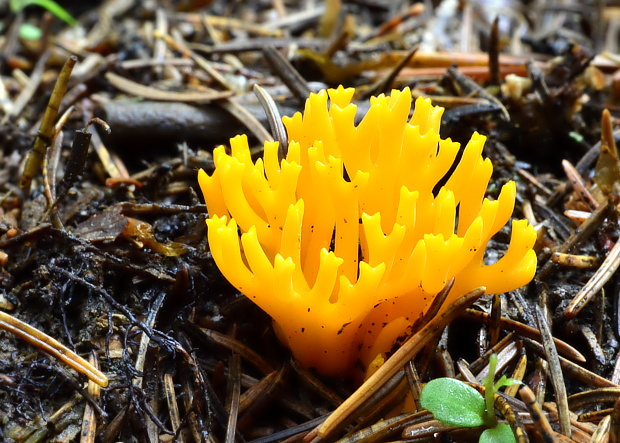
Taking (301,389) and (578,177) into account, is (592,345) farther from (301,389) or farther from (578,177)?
(301,389)

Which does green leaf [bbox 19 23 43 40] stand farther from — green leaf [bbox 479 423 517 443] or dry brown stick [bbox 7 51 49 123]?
green leaf [bbox 479 423 517 443]

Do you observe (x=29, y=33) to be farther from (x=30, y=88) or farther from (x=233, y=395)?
(x=233, y=395)

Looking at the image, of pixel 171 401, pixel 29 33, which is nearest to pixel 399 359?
pixel 171 401

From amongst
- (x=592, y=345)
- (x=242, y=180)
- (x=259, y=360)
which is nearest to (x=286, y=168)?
(x=242, y=180)

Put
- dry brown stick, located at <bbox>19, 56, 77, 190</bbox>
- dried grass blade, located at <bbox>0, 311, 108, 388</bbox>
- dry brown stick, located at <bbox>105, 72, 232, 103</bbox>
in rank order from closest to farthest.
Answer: dried grass blade, located at <bbox>0, 311, 108, 388</bbox> → dry brown stick, located at <bbox>19, 56, 77, 190</bbox> → dry brown stick, located at <bbox>105, 72, 232, 103</bbox>

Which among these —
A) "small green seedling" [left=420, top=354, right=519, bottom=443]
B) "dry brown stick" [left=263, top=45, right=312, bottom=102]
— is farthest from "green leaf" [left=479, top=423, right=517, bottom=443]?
"dry brown stick" [left=263, top=45, right=312, bottom=102]

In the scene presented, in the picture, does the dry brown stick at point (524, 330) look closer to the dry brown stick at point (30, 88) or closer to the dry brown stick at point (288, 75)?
the dry brown stick at point (288, 75)
